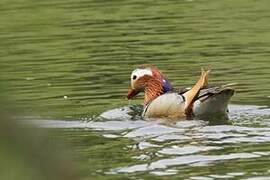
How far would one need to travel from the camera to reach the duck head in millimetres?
10312

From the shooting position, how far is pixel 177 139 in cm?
768

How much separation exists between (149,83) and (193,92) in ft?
4.17

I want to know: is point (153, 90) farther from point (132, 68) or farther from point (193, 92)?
point (132, 68)

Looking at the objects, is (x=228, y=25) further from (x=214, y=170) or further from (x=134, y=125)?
(x=214, y=170)

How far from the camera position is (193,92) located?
9.27 metres

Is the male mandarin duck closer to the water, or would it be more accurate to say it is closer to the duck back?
the duck back

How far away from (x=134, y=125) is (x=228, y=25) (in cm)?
945

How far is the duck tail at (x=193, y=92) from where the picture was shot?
919cm

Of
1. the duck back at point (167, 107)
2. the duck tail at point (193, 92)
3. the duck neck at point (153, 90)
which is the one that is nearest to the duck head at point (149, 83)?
the duck neck at point (153, 90)

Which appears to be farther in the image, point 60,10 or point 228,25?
point 60,10

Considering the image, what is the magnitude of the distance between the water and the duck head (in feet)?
1.33

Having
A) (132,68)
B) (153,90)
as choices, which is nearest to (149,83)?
(153,90)

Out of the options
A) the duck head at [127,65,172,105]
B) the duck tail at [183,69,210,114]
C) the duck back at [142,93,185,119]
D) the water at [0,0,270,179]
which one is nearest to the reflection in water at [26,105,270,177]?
the water at [0,0,270,179]

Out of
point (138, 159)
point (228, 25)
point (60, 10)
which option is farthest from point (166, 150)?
point (60, 10)
